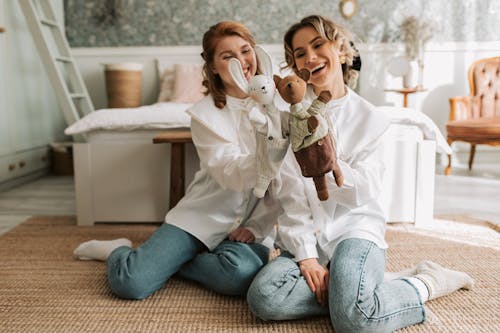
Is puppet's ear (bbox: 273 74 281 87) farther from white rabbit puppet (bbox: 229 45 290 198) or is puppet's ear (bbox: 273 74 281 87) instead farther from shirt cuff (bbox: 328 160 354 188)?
shirt cuff (bbox: 328 160 354 188)

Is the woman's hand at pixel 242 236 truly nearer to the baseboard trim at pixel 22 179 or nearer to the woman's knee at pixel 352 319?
the woman's knee at pixel 352 319

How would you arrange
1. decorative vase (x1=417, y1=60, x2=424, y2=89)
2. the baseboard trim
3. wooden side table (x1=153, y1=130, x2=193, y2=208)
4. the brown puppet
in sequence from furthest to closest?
decorative vase (x1=417, y1=60, x2=424, y2=89) → the baseboard trim → wooden side table (x1=153, y1=130, x2=193, y2=208) → the brown puppet

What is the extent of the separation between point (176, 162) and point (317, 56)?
3.36 ft

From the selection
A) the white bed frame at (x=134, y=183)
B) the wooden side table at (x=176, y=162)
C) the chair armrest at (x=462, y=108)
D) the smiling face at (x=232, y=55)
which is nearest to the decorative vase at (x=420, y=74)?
the chair armrest at (x=462, y=108)

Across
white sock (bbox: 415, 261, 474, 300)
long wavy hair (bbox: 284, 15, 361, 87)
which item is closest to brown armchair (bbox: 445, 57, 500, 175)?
white sock (bbox: 415, 261, 474, 300)

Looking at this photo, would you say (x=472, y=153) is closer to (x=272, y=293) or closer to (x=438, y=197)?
(x=438, y=197)

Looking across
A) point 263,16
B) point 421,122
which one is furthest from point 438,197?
point 263,16

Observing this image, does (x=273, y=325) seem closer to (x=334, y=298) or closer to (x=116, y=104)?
(x=334, y=298)

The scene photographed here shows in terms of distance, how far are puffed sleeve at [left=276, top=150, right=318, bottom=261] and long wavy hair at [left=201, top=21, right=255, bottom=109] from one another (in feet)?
1.03

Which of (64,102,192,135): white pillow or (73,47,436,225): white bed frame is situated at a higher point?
(64,102,192,135): white pillow

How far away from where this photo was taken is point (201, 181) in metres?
1.68

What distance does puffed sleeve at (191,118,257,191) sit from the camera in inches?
52.5

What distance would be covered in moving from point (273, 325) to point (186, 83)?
2886 mm

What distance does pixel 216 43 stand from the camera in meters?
1.49
